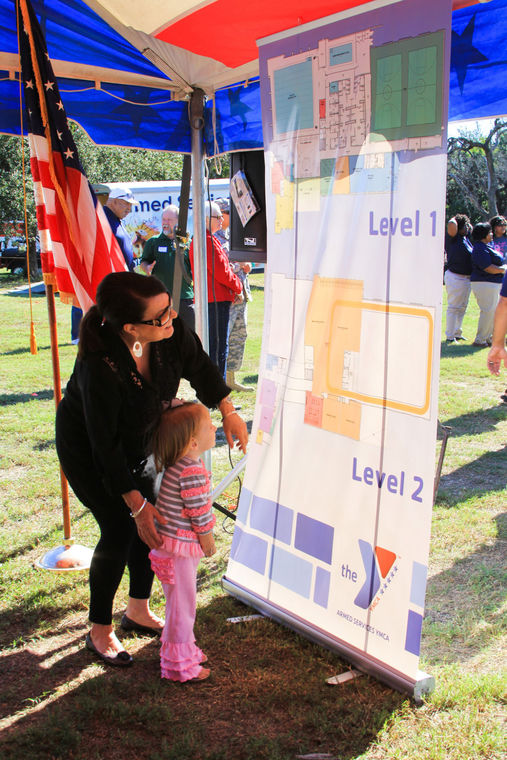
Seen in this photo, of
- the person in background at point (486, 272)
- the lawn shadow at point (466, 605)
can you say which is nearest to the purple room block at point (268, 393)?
the lawn shadow at point (466, 605)

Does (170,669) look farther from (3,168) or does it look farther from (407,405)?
(3,168)

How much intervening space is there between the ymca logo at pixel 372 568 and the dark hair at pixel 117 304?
4.14 ft

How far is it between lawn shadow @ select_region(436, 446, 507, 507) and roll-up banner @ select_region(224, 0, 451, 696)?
6.74ft

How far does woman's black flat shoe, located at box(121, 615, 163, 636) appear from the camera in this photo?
3.15 meters

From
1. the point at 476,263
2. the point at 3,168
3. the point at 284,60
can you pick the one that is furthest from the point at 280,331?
the point at 3,168

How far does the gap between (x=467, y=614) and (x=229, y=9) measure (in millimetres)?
2931

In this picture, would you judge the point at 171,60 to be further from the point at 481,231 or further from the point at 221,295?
the point at 481,231

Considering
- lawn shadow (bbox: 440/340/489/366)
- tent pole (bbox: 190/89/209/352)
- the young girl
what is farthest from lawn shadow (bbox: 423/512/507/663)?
lawn shadow (bbox: 440/340/489/366)

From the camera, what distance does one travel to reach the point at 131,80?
3953mm

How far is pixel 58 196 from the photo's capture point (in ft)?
10.8

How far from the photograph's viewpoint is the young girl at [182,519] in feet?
8.69

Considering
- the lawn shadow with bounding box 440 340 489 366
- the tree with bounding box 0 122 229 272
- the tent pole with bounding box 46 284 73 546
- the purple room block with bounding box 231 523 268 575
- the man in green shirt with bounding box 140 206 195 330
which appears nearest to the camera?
the purple room block with bounding box 231 523 268 575

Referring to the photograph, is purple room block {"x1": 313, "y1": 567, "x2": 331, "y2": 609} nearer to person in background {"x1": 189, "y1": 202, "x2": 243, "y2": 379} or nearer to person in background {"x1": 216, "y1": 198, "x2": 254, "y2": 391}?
person in background {"x1": 189, "y1": 202, "x2": 243, "y2": 379}

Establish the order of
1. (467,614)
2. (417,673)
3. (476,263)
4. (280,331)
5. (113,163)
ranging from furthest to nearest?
(113,163) → (476,263) → (467,614) → (280,331) → (417,673)
